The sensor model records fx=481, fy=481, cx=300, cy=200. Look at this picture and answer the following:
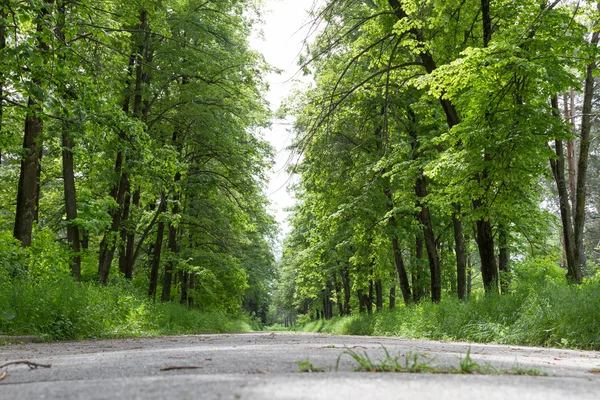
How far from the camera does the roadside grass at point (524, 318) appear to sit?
288 inches

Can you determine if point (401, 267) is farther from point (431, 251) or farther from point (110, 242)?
point (110, 242)

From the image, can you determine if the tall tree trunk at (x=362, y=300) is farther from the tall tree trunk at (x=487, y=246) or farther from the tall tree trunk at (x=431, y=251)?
the tall tree trunk at (x=487, y=246)

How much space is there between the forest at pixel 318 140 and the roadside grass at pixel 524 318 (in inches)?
1.6

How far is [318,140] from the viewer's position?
1031 cm

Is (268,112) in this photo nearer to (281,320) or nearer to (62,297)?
(62,297)

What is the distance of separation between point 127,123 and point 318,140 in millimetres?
3949

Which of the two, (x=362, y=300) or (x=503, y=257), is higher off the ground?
(x=503, y=257)

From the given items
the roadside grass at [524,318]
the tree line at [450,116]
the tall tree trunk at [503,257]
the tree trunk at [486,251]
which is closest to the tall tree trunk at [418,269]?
the tree line at [450,116]

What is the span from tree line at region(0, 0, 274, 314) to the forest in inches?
3.1

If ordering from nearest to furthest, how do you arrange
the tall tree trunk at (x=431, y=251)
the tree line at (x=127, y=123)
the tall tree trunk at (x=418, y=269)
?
the tree line at (x=127, y=123)
the tall tree trunk at (x=431, y=251)
the tall tree trunk at (x=418, y=269)

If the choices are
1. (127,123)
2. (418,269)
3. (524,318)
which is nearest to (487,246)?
(524,318)

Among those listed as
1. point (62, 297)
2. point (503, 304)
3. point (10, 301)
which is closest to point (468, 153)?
point (503, 304)

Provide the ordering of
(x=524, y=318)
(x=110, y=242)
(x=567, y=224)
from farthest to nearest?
(x=110, y=242) → (x=567, y=224) → (x=524, y=318)

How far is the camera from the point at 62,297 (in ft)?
26.6
